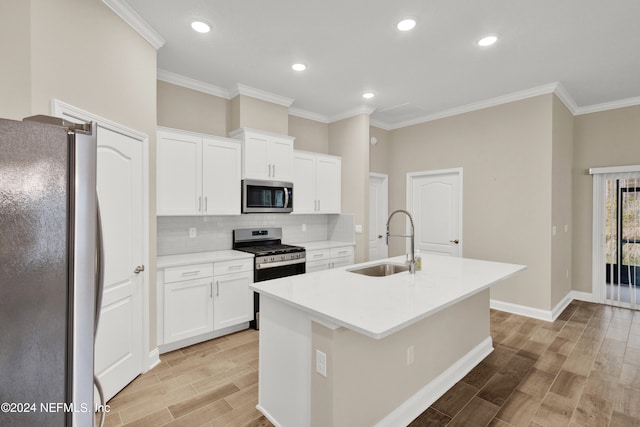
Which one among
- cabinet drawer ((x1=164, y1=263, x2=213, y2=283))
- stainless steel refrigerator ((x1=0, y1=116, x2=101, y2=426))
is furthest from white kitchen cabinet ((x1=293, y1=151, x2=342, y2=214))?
stainless steel refrigerator ((x1=0, y1=116, x2=101, y2=426))

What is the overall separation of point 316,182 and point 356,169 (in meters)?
0.67

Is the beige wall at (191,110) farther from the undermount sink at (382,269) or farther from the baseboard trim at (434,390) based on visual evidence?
the baseboard trim at (434,390)

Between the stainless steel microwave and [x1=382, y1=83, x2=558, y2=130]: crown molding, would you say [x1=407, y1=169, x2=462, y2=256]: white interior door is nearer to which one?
[x1=382, y1=83, x2=558, y2=130]: crown molding

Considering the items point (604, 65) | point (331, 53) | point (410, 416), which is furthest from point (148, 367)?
point (604, 65)

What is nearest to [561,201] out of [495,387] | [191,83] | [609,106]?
[609,106]

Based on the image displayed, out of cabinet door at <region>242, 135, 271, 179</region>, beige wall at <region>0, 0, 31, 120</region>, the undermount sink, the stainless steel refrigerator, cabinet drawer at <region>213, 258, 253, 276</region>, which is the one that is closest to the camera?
the stainless steel refrigerator

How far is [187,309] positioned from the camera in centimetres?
307

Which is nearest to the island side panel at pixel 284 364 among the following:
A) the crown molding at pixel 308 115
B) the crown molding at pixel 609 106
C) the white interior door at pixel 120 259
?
the white interior door at pixel 120 259

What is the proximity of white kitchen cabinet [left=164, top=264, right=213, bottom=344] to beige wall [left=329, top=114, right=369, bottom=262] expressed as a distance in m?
2.40

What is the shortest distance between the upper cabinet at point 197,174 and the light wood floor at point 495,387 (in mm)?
1476

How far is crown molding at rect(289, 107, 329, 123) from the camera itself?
4.69m

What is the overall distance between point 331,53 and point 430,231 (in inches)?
130

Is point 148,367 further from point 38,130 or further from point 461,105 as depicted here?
point 461,105

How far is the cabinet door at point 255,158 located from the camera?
372 cm
